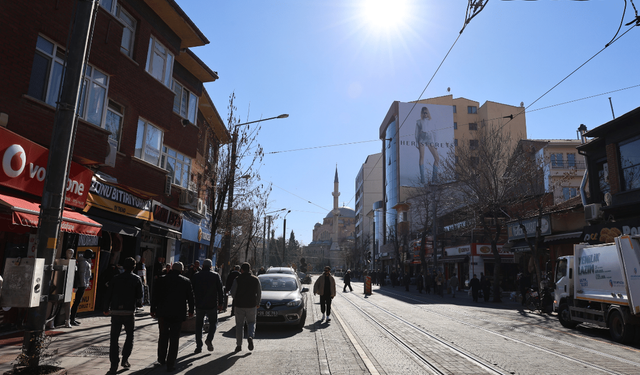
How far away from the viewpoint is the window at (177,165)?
61.4ft

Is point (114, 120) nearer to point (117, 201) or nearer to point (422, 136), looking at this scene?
point (117, 201)

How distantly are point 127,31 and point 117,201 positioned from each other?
19.0ft

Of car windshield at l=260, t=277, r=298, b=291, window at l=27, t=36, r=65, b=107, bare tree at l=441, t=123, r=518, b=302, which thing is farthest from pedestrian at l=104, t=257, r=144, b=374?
bare tree at l=441, t=123, r=518, b=302

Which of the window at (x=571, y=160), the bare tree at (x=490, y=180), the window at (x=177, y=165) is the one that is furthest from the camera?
the window at (x=571, y=160)

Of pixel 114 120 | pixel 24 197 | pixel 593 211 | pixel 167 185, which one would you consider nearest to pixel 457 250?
pixel 593 211

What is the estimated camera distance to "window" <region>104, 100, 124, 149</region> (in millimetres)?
13703

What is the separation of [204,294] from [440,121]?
243 feet

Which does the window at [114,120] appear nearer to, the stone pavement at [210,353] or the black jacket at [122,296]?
the stone pavement at [210,353]

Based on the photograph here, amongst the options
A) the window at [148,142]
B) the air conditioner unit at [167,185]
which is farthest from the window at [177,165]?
the window at [148,142]

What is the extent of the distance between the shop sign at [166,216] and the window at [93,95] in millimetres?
4665

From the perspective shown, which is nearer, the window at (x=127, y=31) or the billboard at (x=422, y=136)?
the window at (x=127, y=31)

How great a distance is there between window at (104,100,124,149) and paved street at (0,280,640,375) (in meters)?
5.71

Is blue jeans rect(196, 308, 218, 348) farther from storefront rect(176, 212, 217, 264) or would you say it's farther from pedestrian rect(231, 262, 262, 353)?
storefront rect(176, 212, 217, 264)

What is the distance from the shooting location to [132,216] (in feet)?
46.8
